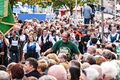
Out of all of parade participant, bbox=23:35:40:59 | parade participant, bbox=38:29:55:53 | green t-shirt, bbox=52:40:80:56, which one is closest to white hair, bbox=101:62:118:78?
green t-shirt, bbox=52:40:80:56

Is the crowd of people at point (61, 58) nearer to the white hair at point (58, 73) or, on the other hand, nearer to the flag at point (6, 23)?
the white hair at point (58, 73)

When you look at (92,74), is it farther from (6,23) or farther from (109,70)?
(6,23)

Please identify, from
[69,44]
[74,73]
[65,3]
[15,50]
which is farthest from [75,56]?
[65,3]

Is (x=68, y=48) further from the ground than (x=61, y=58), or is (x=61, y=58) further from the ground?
(x=61, y=58)

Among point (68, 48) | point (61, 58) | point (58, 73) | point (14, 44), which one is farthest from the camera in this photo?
point (14, 44)

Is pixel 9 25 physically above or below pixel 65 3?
above

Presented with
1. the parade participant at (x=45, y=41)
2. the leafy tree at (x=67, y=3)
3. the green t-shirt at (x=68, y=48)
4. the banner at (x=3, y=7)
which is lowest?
the leafy tree at (x=67, y=3)

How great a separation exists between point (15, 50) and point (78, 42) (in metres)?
4.36

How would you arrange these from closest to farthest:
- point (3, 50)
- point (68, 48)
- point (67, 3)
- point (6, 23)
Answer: point (6, 23) → point (68, 48) → point (3, 50) → point (67, 3)

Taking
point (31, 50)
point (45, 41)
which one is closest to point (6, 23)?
point (31, 50)

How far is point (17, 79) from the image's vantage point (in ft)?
29.5

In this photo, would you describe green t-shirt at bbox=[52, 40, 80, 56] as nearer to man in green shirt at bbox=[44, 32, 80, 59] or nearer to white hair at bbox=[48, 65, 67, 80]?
man in green shirt at bbox=[44, 32, 80, 59]

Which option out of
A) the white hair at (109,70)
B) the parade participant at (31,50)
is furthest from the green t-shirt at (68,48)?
the white hair at (109,70)

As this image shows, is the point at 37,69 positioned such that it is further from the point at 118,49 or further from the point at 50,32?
the point at 50,32
